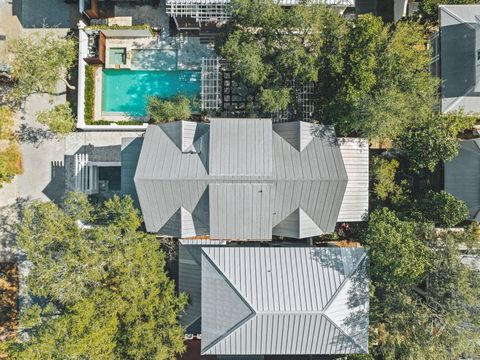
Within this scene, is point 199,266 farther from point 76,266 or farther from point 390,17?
point 390,17

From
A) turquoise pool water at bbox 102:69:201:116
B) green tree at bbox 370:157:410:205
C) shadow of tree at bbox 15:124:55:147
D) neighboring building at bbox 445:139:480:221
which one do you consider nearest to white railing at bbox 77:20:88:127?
turquoise pool water at bbox 102:69:201:116

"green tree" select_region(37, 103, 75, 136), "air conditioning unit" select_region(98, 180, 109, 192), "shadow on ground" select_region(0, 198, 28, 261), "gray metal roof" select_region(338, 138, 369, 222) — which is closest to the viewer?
"gray metal roof" select_region(338, 138, 369, 222)

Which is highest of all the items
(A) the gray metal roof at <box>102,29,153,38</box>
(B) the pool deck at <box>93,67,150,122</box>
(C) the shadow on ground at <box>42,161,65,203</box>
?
(A) the gray metal roof at <box>102,29,153,38</box>

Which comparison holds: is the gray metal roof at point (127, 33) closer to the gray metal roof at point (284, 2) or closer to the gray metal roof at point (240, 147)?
the gray metal roof at point (284, 2)

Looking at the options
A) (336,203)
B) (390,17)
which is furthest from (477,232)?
(390,17)

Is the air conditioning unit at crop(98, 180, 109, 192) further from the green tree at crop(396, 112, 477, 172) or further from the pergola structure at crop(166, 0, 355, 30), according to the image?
the green tree at crop(396, 112, 477, 172)
